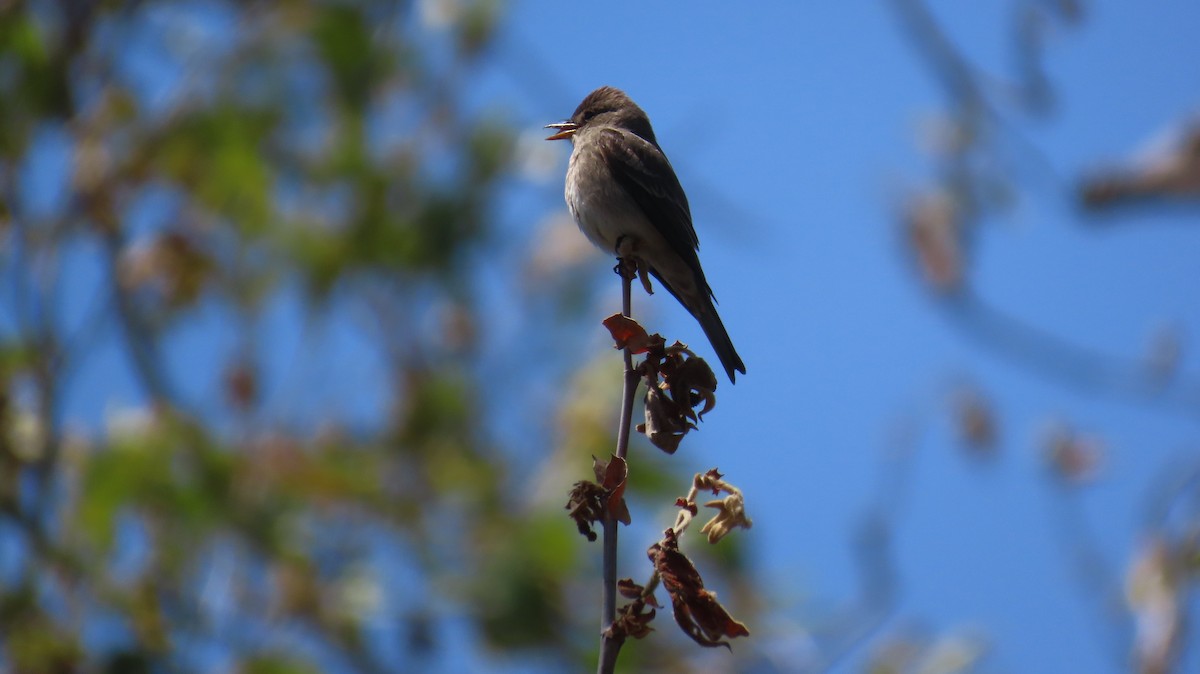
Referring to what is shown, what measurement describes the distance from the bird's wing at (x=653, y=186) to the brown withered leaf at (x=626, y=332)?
217cm

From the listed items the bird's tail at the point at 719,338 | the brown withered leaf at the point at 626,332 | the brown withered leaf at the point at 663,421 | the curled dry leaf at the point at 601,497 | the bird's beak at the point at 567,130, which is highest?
the bird's beak at the point at 567,130

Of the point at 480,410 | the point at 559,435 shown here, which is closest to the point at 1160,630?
the point at 559,435

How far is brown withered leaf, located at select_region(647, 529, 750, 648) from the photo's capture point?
5.70ft

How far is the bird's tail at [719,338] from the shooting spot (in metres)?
3.49

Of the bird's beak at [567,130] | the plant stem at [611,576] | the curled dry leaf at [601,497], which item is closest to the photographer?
the plant stem at [611,576]

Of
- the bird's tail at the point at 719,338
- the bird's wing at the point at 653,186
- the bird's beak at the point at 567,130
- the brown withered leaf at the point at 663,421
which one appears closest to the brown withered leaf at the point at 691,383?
the brown withered leaf at the point at 663,421

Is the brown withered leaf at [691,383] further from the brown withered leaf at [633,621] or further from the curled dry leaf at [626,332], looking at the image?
the brown withered leaf at [633,621]

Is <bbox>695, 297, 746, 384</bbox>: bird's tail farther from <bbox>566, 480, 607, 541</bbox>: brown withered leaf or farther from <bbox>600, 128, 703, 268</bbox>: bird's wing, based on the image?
<bbox>566, 480, 607, 541</bbox>: brown withered leaf

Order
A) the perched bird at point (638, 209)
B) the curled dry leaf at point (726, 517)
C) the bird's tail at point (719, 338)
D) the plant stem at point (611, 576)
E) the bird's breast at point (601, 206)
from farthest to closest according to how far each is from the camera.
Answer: the bird's breast at point (601, 206) < the perched bird at point (638, 209) < the bird's tail at point (719, 338) < the curled dry leaf at point (726, 517) < the plant stem at point (611, 576)

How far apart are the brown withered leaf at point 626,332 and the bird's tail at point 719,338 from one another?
132cm

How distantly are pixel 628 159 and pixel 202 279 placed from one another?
11.3 feet

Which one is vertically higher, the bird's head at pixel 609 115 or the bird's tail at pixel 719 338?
the bird's head at pixel 609 115

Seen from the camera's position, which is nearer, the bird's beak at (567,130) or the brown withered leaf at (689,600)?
the brown withered leaf at (689,600)

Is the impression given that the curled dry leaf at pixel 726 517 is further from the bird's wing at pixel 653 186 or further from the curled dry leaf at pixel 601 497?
the bird's wing at pixel 653 186
